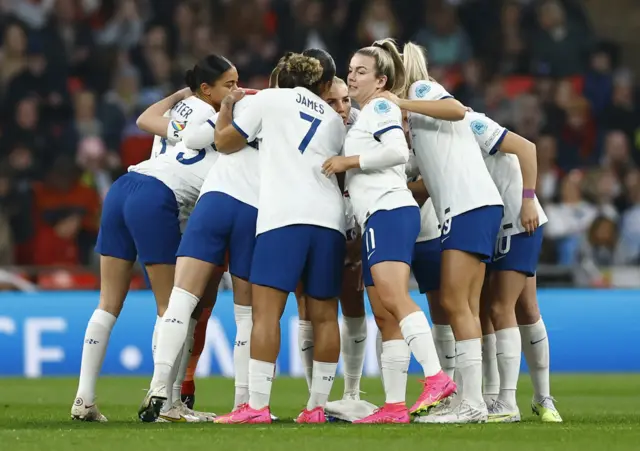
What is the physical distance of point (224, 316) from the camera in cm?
1396

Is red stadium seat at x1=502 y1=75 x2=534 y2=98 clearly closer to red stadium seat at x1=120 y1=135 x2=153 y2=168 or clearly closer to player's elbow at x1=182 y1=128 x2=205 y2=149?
red stadium seat at x1=120 y1=135 x2=153 y2=168

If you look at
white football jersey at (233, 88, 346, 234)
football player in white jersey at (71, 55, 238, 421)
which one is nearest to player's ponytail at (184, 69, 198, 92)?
football player in white jersey at (71, 55, 238, 421)

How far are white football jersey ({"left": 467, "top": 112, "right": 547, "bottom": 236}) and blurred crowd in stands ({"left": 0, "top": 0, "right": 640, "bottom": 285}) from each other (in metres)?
7.08

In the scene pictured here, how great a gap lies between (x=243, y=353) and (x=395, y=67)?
6.61 ft

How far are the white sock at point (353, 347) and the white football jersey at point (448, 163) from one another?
42.0 inches

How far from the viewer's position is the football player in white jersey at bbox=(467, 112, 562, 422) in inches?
328

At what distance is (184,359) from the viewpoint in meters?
8.84

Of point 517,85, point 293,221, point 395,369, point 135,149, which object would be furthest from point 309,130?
point 517,85

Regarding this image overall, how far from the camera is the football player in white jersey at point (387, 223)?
7.63 metres

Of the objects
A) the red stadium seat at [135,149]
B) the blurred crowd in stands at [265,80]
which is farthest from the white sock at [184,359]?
the red stadium seat at [135,149]

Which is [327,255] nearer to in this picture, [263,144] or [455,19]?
[263,144]

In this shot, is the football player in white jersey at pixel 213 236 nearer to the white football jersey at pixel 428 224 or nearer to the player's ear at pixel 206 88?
the player's ear at pixel 206 88

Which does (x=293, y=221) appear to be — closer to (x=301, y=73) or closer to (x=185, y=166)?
(x=301, y=73)

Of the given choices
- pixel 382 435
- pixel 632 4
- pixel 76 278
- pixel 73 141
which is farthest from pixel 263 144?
pixel 632 4
